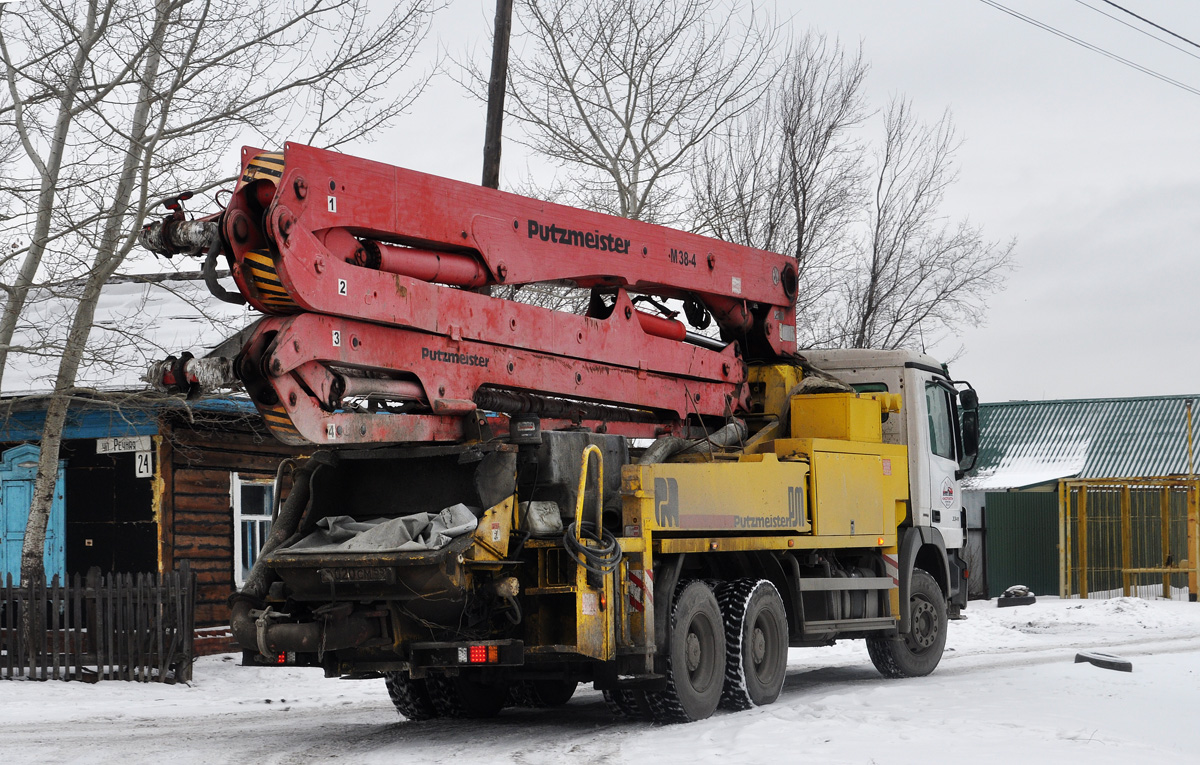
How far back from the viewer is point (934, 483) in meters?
13.6

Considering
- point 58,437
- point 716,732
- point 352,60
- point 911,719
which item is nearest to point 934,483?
point 911,719

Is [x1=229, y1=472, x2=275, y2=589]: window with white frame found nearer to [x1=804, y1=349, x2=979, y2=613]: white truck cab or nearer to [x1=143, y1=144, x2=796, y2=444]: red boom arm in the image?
[x1=804, y1=349, x2=979, y2=613]: white truck cab

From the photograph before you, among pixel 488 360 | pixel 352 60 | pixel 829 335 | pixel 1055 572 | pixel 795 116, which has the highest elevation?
pixel 795 116

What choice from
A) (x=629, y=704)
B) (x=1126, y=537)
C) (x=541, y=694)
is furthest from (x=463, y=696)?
(x=1126, y=537)

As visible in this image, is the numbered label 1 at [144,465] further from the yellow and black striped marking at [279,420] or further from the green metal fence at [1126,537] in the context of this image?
the green metal fence at [1126,537]

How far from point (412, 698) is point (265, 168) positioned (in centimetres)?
501

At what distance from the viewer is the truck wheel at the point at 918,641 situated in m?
13.1

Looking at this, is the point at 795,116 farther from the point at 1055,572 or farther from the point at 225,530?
the point at 225,530

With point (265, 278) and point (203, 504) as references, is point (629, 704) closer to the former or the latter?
point (265, 278)

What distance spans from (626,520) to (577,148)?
55.4 ft

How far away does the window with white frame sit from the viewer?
707 inches

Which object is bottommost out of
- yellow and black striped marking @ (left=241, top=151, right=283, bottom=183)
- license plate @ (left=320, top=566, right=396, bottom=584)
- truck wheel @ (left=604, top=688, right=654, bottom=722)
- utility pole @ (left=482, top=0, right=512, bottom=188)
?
truck wheel @ (left=604, top=688, right=654, bottom=722)

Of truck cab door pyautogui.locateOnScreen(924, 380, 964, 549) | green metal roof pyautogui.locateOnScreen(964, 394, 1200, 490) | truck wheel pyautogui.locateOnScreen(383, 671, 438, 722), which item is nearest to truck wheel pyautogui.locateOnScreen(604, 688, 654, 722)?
truck wheel pyautogui.locateOnScreen(383, 671, 438, 722)

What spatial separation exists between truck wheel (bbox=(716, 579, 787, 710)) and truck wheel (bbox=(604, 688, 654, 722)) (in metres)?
0.82
